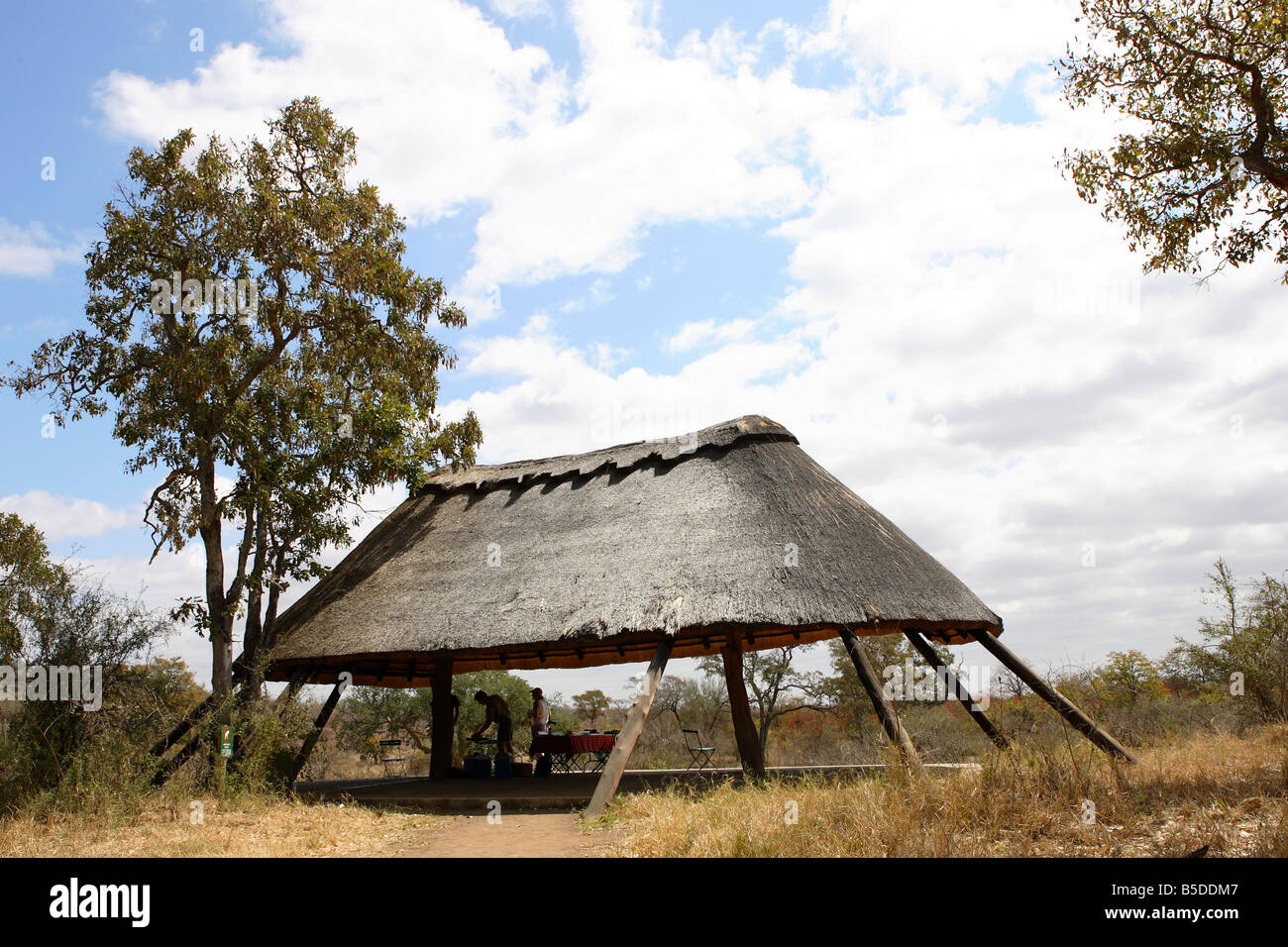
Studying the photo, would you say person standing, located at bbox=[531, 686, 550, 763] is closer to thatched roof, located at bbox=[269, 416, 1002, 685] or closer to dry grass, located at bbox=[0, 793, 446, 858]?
thatched roof, located at bbox=[269, 416, 1002, 685]

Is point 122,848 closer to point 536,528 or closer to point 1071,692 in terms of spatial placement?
point 536,528

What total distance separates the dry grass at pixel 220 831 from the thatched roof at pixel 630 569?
2115 millimetres

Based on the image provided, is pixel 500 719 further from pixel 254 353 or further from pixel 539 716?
pixel 254 353

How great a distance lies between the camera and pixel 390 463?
11688mm

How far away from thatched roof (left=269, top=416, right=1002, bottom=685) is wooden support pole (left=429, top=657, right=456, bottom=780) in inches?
16.7

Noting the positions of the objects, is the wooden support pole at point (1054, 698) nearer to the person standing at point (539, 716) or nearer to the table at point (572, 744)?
the table at point (572, 744)

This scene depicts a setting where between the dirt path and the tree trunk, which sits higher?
the tree trunk

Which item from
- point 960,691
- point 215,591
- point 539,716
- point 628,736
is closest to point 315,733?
point 215,591

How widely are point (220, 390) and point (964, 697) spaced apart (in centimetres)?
918

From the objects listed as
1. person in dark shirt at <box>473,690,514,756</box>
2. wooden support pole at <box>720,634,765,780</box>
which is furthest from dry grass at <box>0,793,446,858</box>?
person in dark shirt at <box>473,690,514,756</box>

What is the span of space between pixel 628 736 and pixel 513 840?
60.4 inches

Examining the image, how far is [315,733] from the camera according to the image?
10953 millimetres

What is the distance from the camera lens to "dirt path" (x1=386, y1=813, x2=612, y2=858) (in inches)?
254
